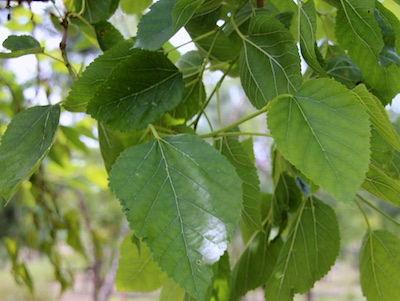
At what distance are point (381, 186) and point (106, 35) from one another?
32 centimetres

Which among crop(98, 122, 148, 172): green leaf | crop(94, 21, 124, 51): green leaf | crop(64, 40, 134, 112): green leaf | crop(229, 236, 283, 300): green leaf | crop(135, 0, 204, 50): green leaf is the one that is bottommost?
Answer: crop(229, 236, 283, 300): green leaf

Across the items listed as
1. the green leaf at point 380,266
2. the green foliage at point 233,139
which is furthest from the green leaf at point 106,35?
the green leaf at point 380,266

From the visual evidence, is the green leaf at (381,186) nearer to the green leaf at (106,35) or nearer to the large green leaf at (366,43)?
the large green leaf at (366,43)

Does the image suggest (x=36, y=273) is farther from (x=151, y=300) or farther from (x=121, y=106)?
(x=121, y=106)

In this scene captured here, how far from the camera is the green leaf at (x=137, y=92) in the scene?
431mm

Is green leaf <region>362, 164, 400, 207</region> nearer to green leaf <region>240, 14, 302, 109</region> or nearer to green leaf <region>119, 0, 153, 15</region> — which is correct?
green leaf <region>240, 14, 302, 109</region>

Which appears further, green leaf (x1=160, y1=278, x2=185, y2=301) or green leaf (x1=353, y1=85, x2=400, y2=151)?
green leaf (x1=160, y1=278, x2=185, y2=301)

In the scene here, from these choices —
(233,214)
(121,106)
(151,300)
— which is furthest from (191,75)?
(151,300)

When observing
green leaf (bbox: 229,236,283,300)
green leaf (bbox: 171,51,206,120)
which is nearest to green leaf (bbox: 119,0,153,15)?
green leaf (bbox: 171,51,206,120)

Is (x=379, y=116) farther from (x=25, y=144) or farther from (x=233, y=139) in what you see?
(x=25, y=144)

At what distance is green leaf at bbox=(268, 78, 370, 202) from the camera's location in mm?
328

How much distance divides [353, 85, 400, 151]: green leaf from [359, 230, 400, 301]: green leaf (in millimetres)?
228

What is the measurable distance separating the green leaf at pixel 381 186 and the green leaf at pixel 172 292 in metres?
0.20

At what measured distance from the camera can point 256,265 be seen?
608 millimetres
